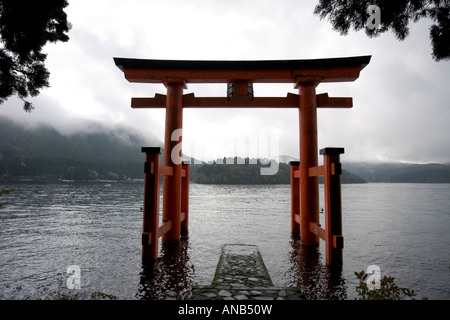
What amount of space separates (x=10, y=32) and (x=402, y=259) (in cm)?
1142

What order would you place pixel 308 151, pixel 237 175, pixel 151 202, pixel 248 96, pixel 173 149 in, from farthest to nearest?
pixel 237 175 → pixel 248 96 → pixel 173 149 → pixel 308 151 → pixel 151 202

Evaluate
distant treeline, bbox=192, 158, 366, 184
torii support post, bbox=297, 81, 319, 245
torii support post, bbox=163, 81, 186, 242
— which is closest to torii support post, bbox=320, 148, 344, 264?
torii support post, bbox=297, 81, 319, 245

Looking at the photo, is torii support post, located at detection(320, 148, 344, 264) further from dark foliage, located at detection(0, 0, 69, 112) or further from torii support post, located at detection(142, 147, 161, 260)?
dark foliage, located at detection(0, 0, 69, 112)

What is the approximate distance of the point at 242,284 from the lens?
15.2ft

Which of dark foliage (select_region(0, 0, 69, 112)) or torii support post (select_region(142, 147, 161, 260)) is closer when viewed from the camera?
dark foliage (select_region(0, 0, 69, 112))

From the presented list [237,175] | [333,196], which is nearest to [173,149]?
[333,196]

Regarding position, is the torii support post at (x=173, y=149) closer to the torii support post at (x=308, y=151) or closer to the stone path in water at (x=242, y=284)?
the stone path in water at (x=242, y=284)

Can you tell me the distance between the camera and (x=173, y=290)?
470 centimetres

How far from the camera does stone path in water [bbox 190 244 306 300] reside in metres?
3.88

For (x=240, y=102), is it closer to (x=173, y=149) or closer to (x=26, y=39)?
(x=173, y=149)

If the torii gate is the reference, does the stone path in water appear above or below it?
below
